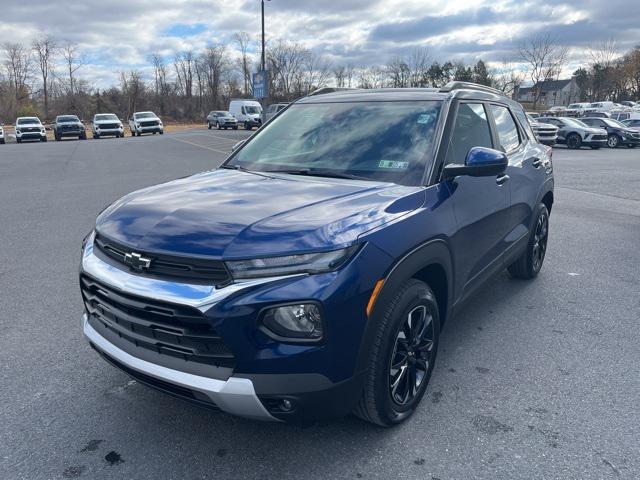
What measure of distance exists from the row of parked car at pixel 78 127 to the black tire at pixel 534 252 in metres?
35.3

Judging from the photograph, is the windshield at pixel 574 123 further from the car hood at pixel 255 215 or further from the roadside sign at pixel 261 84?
the car hood at pixel 255 215

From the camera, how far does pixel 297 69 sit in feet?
267

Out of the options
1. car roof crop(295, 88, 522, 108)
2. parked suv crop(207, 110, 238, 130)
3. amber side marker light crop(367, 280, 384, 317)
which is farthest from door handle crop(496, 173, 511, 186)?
parked suv crop(207, 110, 238, 130)

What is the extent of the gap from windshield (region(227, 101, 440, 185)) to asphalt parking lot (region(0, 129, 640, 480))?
1.44m

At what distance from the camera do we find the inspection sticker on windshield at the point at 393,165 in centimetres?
324

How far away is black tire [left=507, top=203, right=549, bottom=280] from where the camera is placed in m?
5.13

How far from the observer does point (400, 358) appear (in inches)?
110

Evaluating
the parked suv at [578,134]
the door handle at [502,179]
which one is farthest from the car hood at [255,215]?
the parked suv at [578,134]

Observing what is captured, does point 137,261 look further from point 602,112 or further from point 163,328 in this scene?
point 602,112

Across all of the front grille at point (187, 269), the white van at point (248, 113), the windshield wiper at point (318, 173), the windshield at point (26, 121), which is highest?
the white van at point (248, 113)

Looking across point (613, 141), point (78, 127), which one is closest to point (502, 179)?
point (613, 141)

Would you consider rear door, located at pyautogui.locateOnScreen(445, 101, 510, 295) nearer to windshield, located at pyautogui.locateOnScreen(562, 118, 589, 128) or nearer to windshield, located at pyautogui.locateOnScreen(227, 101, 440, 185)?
windshield, located at pyautogui.locateOnScreen(227, 101, 440, 185)

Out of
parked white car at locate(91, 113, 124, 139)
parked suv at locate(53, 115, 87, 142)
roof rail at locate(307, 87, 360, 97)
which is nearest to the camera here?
roof rail at locate(307, 87, 360, 97)

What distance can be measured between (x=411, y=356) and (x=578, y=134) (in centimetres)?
2693
